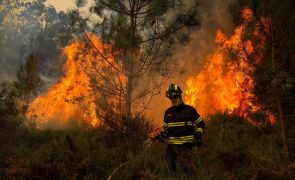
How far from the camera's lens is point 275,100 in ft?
22.5

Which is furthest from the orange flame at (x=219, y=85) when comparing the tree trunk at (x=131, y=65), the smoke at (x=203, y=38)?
the tree trunk at (x=131, y=65)

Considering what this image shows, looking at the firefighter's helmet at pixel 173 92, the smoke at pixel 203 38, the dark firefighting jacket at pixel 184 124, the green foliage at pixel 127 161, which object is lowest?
the green foliage at pixel 127 161

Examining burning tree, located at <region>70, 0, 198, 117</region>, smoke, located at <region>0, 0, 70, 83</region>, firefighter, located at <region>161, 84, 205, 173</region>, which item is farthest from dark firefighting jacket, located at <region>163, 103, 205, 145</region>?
smoke, located at <region>0, 0, 70, 83</region>

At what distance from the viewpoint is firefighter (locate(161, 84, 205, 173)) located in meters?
5.62

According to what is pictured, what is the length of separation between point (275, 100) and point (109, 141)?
4.69 metres

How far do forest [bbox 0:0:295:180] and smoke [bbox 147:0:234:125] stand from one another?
0.05 metres

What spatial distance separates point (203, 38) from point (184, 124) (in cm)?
1135

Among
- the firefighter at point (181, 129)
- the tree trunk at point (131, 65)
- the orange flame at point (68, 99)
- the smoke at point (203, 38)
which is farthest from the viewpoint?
the orange flame at point (68, 99)

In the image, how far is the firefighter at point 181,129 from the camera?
221 inches

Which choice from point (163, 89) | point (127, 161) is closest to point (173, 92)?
point (127, 161)

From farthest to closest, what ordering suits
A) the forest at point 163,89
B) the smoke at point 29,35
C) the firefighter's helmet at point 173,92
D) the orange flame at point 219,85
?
the smoke at point 29,35
the orange flame at point 219,85
the forest at point 163,89
the firefighter's helmet at point 173,92

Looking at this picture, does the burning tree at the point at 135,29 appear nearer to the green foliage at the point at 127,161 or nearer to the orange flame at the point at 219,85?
the green foliage at the point at 127,161

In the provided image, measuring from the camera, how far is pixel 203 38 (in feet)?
53.9

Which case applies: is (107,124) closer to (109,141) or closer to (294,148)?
(109,141)
